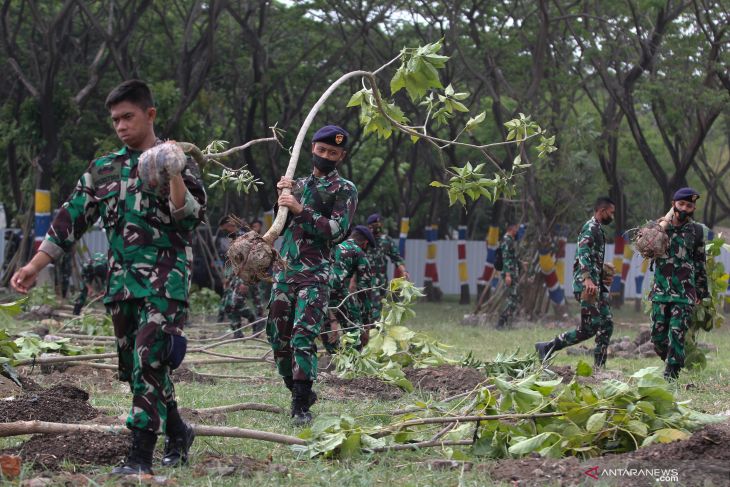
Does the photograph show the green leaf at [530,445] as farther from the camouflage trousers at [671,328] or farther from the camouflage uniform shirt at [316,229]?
the camouflage trousers at [671,328]

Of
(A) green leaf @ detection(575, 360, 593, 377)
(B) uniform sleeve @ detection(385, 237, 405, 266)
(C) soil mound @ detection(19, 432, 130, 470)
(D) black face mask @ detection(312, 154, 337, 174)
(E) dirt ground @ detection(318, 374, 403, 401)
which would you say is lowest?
(E) dirt ground @ detection(318, 374, 403, 401)

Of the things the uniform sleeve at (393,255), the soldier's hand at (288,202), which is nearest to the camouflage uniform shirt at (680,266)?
the soldier's hand at (288,202)

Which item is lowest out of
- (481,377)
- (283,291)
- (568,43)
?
(481,377)

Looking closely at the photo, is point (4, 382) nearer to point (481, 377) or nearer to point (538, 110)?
point (481, 377)

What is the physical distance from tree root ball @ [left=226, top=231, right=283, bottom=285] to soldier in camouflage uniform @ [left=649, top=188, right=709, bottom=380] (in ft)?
17.2

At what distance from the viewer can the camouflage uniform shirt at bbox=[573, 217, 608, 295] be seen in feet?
37.4

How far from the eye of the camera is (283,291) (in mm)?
7812

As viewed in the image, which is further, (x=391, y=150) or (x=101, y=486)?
(x=391, y=150)

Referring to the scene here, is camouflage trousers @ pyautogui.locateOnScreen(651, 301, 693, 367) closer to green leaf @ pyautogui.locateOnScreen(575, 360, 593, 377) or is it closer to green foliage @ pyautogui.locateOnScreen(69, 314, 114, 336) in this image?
green leaf @ pyautogui.locateOnScreen(575, 360, 593, 377)

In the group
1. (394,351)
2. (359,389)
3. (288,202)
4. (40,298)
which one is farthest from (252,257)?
(40,298)

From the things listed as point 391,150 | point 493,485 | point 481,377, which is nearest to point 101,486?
point 493,485

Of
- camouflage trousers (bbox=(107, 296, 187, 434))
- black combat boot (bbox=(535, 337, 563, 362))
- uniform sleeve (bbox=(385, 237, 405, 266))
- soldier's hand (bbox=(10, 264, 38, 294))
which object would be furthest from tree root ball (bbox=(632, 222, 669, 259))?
soldier's hand (bbox=(10, 264, 38, 294))

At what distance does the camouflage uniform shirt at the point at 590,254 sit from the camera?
1141cm

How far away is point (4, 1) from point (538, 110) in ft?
35.2
